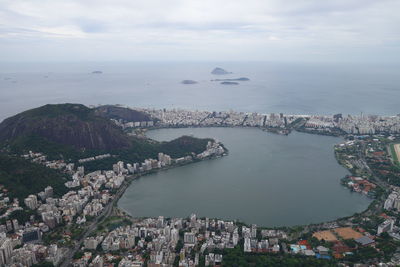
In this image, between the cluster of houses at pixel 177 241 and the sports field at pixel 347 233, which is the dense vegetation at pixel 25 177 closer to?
the cluster of houses at pixel 177 241

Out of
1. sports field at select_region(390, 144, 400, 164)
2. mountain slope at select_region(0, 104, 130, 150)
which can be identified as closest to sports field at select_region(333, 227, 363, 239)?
sports field at select_region(390, 144, 400, 164)

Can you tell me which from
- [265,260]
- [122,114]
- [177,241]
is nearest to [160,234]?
[177,241]

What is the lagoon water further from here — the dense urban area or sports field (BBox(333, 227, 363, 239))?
sports field (BBox(333, 227, 363, 239))

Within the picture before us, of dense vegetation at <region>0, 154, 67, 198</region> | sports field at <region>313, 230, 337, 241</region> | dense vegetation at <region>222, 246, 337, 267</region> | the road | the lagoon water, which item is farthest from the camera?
dense vegetation at <region>0, 154, 67, 198</region>

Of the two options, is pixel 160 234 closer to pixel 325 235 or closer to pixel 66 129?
pixel 325 235

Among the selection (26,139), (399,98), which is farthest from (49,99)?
(399,98)

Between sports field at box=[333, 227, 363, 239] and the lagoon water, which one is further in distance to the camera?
the lagoon water
